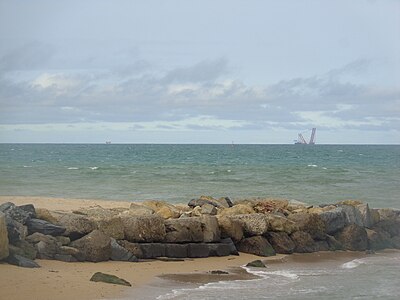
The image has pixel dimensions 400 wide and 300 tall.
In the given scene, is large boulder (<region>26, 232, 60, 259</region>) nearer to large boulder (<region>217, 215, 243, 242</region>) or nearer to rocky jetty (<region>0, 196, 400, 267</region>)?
rocky jetty (<region>0, 196, 400, 267</region>)

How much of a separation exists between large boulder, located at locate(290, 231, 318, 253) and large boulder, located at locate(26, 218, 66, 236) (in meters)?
4.88

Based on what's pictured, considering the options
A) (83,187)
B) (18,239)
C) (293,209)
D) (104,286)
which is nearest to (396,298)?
(104,286)

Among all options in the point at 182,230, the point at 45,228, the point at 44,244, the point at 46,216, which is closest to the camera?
the point at 44,244

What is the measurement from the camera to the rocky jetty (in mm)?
12250

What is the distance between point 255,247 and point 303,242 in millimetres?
1289

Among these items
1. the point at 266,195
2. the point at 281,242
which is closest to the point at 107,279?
the point at 281,242

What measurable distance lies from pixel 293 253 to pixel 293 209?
271cm

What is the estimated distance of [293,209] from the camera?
1748cm

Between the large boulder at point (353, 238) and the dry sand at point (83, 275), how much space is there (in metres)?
2.77

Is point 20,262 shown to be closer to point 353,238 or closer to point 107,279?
point 107,279

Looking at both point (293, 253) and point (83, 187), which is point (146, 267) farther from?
point (83, 187)

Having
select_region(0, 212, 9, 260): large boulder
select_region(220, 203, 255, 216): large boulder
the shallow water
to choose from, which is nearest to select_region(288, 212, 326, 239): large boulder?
select_region(220, 203, 255, 216): large boulder

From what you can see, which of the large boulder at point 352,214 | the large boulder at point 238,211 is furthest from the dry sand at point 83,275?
the large boulder at point 352,214

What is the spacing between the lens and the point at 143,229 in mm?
13250
